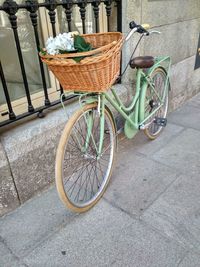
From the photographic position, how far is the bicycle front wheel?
1.94 metres

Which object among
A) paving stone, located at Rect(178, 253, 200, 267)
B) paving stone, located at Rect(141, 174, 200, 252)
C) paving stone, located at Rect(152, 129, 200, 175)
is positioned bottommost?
paving stone, located at Rect(152, 129, 200, 175)

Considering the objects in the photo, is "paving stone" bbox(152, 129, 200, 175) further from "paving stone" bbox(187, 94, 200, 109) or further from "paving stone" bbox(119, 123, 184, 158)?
"paving stone" bbox(187, 94, 200, 109)

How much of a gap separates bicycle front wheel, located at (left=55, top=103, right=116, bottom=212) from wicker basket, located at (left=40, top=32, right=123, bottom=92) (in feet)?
0.80

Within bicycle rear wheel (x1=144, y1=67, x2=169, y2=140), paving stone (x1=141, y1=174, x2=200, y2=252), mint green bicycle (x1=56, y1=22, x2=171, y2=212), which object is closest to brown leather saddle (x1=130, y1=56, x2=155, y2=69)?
mint green bicycle (x1=56, y1=22, x2=171, y2=212)

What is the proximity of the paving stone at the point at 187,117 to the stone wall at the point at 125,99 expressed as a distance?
0.47 ft

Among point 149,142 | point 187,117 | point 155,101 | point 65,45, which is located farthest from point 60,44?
point 187,117

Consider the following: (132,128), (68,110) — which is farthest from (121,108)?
(68,110)

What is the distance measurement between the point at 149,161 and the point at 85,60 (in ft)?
5.36

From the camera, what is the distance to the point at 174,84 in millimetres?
3898

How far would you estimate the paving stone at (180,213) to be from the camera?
77.2 inches

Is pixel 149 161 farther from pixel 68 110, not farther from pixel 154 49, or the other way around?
pixel 154 49

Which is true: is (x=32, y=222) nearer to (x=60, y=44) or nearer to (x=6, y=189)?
(x=6, y=189)

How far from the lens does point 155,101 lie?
10.4 feet

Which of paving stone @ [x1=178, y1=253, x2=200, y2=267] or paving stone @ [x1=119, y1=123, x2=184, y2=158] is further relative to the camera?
paving stone @ [x1=119, y1=123, x2=184, y2=158]
